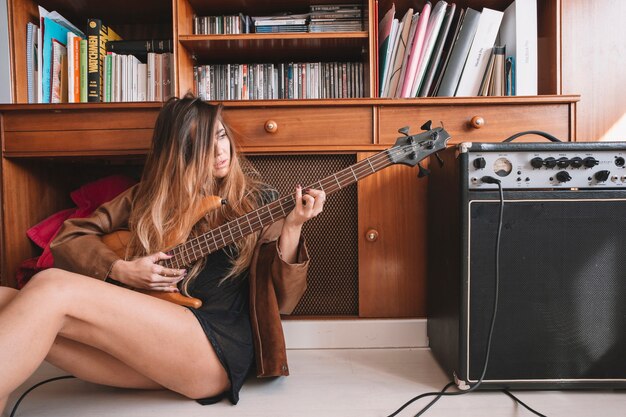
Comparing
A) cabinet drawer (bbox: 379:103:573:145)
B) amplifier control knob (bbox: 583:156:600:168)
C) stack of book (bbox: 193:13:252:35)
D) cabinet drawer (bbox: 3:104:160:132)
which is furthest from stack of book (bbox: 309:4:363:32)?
amplifier control knob (bbox: 583:156:600:168)

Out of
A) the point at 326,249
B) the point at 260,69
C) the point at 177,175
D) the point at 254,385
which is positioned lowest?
the point at 254,385

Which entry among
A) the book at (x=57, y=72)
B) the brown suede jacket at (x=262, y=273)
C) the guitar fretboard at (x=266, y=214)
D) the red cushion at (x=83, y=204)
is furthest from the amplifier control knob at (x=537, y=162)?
the book at (x=57, y=72)

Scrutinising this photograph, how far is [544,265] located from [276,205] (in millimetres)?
→ 640

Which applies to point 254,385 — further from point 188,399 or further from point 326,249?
point 326,249

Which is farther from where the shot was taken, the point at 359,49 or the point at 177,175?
the point at 359,49

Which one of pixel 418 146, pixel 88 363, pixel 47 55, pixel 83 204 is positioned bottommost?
pixel 88 363

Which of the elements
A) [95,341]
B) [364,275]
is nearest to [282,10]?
[364,275]

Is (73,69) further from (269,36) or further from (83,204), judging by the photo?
(269,36)

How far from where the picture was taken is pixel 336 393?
1.02 metres

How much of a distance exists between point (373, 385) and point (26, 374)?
0.75 meters

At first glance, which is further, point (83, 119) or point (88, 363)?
point (83, 119)

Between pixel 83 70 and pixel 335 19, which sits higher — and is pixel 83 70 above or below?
below

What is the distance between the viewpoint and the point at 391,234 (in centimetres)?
126

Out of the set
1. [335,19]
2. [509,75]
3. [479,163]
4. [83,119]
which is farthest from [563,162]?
[83,119]
